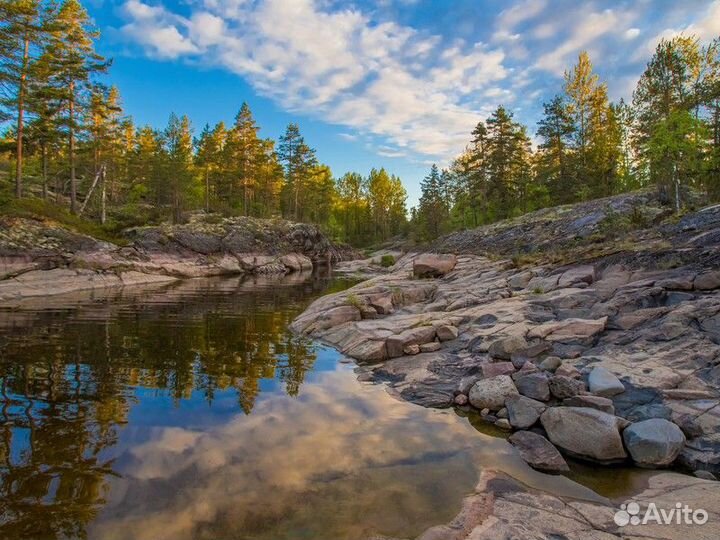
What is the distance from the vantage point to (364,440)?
666 centimetres

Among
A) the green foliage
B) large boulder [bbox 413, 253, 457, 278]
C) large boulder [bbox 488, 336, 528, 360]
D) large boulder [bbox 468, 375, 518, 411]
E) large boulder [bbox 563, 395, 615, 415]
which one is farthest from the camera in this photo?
the green foliage

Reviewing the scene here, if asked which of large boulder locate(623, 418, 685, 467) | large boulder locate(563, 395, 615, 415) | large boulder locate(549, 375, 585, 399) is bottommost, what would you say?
large boulder locate(623, 418, 685, 467)

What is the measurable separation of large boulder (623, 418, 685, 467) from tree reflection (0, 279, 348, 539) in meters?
6.32

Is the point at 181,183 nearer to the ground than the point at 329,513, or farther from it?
farther from it

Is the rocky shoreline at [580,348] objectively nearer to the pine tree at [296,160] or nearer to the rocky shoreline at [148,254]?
the rocky shoreline at [148,254]

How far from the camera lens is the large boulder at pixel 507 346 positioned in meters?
9.38

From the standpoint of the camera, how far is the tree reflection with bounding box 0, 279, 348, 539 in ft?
16.2

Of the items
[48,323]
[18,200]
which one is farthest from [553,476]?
[18,200]

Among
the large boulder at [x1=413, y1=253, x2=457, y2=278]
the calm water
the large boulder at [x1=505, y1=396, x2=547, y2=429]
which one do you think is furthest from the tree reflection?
the large boulder at [x1=413, y1=253, x2=457, y2=278]

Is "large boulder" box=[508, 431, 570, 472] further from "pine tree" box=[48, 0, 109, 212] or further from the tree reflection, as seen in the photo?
"pine tree" box=[48, 0, 109, 212]

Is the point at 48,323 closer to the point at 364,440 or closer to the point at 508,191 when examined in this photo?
the point at 364,440

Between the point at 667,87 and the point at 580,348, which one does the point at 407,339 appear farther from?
the point at 667,87

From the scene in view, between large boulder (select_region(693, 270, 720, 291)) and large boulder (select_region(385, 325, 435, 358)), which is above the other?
large boulder (select_region(693, 270, 720, 291))

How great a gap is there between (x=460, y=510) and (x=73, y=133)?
41920mm
